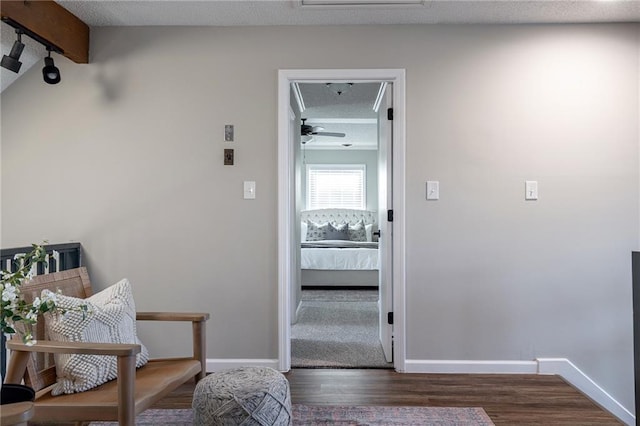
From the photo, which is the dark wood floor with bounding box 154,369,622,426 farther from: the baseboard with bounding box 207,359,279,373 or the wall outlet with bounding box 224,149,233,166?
the wall outlet with bounding box 224,149,233,166

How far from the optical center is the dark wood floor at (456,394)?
213cm

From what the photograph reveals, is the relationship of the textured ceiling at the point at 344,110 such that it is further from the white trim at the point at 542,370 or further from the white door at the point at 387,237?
the white trim at the point at 542,370

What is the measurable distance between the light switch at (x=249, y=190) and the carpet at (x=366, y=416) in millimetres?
1267

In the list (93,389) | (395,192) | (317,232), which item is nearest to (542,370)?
(395,192)

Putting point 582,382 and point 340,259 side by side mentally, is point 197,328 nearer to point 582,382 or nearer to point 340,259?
point 582,382

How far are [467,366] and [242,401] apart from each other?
1.68 m

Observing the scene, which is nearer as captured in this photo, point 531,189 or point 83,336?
point 83,336

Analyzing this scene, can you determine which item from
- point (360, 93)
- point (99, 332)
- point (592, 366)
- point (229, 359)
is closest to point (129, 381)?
point (99, 332)

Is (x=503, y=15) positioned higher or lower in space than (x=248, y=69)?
higher

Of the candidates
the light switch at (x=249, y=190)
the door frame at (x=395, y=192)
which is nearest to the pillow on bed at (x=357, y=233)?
the door frame at (x=395, y=192)

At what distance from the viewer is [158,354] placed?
2730 mm

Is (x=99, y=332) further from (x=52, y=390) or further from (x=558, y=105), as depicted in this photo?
A: (x=558, y=105)

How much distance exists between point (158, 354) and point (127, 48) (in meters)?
2.00

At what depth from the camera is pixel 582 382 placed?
2.64 meters
